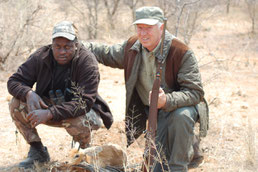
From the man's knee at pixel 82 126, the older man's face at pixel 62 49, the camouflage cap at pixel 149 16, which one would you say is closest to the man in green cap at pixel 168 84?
the camouflage cap at pixel 149 16

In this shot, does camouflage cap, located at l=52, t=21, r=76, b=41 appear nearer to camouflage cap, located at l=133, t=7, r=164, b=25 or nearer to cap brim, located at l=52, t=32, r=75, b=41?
cap brim, located at l=52, t=32, r=75, b=41

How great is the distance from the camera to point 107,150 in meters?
3.26

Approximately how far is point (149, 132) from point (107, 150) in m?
0.51

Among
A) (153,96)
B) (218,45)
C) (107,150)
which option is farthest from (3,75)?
(218,45)

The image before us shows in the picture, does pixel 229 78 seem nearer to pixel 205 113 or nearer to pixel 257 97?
pixel 257 97

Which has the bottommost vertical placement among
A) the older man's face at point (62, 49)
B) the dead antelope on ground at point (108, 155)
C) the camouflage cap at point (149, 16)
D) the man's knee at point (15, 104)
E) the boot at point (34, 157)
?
the boot at point (34, 157)

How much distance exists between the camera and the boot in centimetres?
350

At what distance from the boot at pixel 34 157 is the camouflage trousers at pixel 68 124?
12 centimetres

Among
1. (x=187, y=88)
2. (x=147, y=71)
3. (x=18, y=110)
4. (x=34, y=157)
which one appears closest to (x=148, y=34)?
(x=147, y=71)

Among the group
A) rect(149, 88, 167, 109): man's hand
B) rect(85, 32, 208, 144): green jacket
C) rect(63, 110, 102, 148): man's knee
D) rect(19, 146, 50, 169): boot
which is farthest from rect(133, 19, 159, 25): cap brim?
rect(19, 146, 50, 169): boot

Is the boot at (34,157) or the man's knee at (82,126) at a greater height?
the man's knee at (82,126)

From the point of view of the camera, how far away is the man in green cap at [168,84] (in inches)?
124

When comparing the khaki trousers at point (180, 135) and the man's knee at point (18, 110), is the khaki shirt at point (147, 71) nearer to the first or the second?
the khaki trousers at point (180, 135)

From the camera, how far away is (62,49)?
11.0 ft
